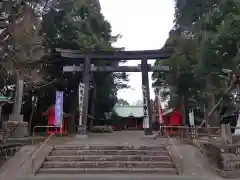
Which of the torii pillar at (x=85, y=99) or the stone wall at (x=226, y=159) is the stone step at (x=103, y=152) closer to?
the stone wall at (x=226, y=159)

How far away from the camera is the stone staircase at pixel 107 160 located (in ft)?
32.1

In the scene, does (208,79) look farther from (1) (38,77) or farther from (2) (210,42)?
(1) (38,77)

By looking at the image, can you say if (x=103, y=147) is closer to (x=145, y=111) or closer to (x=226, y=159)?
(x=226, y=159)

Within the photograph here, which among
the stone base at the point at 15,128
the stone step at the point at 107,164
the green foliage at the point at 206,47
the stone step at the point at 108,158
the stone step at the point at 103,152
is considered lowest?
the stone step at the point at 107,164

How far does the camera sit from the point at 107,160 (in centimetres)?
1071

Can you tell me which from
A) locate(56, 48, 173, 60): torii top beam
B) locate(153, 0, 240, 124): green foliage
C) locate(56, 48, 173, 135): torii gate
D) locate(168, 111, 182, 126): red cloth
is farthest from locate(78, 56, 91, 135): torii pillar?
locate(168, 111, 182, 126): red cloth

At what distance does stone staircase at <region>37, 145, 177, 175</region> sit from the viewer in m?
9.79

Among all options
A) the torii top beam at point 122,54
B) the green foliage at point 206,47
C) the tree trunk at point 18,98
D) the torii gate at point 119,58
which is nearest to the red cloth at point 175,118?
the green foliage at point 206,47

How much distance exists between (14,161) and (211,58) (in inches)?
401

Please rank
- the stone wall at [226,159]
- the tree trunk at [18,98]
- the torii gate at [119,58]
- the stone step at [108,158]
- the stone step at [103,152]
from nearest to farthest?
the stone wall at [226,159] → the stone step at [108,158] → the stone step at [103,152] → the tree trunk at [18,98] → the torii gate at [119,58]

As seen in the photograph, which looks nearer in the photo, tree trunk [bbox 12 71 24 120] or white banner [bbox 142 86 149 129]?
tree trunk [bbox 12 71 24 120]

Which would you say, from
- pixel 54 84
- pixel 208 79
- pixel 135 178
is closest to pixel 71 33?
pixel 54 84

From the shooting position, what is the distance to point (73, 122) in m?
29.0

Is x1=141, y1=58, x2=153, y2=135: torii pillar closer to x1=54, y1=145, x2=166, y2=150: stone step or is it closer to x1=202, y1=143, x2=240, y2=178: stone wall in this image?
x1=54, y1=145, x2=166, y2=150: stone step
